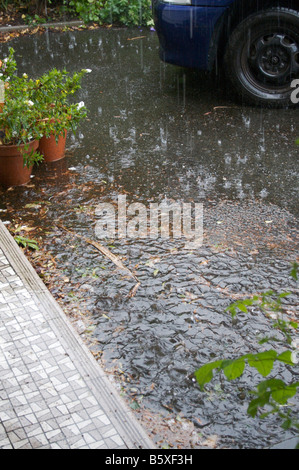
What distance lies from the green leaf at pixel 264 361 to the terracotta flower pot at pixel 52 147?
372 cm

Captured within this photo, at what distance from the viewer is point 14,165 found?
4.68 metres

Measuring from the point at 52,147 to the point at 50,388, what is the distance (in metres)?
2.86

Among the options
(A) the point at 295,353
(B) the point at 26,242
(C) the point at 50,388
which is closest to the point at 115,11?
(B) the point at 26,242

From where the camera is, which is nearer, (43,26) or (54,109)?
(54,109)

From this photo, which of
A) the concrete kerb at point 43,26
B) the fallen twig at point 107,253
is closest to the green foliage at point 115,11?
the concrete kerb at point 43,26

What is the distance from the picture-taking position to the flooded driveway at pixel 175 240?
9.14 feet

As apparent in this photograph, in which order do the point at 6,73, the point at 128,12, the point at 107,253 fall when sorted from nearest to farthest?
the point at 107,253 < the point at 6,73 < the point at 128,12

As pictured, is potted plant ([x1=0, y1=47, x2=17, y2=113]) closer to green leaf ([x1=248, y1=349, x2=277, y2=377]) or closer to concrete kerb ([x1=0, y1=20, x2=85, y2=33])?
green leaf ([x1=248, y1=349, x2=277, y2=377])

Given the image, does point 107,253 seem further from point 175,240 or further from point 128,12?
point 128,12

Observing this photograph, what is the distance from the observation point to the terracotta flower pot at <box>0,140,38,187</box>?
4578 millimetres

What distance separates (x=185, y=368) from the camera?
113 inches

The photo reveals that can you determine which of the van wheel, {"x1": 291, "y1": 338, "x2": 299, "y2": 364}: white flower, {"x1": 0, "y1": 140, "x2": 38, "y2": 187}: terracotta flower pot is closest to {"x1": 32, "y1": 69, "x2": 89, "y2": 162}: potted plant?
{"x1": 0, "y1": 140, "x2": 38, "y2": 187}: terracotta flower pot

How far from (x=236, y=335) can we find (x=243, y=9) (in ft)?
13.0

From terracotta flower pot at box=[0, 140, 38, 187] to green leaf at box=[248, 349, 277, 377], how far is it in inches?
131
